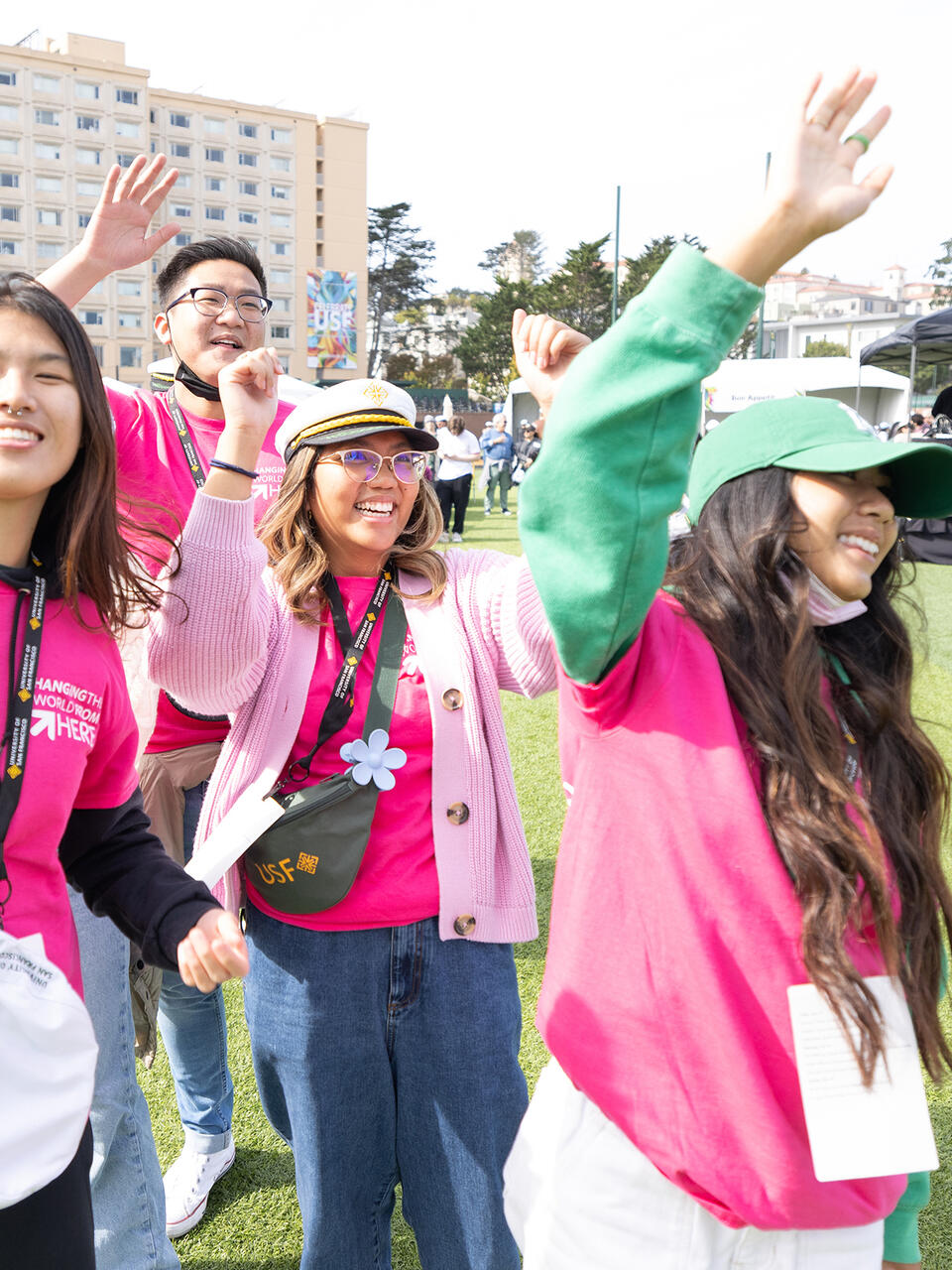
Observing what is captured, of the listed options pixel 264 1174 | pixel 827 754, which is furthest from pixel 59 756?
pixel 264 1174

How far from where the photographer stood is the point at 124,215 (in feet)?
7.94

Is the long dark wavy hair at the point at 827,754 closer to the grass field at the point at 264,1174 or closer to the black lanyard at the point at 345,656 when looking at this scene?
the grass field at the point at 264,1174

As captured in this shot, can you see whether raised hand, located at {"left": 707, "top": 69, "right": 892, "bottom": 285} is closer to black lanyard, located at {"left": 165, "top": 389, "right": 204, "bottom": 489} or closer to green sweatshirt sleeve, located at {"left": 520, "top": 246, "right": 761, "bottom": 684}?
green sweatshirt sleeve, located at {"left": 520, "top": 246, "right": 761, "bottom": 684}

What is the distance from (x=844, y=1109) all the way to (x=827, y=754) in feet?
1.37

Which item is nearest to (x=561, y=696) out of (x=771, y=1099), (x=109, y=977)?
(x=771, y=1099)

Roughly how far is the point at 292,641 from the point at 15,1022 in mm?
873

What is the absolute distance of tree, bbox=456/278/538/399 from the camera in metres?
62.6

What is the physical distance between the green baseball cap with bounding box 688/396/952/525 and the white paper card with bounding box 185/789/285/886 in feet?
2.90

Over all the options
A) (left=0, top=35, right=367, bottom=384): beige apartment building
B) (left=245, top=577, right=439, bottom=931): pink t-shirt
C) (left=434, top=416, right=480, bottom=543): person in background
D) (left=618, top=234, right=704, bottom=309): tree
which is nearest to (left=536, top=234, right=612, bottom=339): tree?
(left=618, top=234, right=704, bottom=309): tree

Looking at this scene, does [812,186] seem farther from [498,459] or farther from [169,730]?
[498,459]

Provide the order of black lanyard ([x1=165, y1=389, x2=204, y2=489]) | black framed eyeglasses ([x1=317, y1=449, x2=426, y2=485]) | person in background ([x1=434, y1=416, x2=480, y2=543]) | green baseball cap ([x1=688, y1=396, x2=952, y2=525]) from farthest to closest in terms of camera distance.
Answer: person in background ([x1=434, y1=416, x2=480, y2=543])
black lanyard ([x1=165, y1=389, x2=204, y2=489])
black framed eyeglasses ([x1=317, y1=449, x2=426, y2=485])
green baseball cap ([x1=688, y1=396, x2=952, y2=525])

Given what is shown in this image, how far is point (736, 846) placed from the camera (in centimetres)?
120

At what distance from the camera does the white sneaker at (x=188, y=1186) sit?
253 cm

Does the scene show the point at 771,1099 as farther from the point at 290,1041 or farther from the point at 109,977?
the point at 109,977
